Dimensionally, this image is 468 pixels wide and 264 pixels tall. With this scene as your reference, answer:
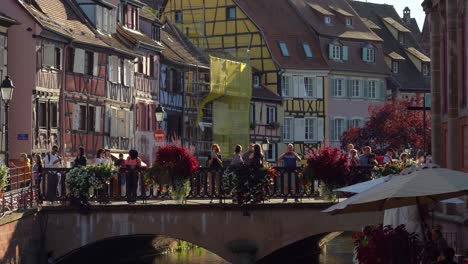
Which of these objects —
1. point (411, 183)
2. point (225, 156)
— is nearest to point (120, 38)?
point (225, 156)

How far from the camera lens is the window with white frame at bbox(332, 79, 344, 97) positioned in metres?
95.7

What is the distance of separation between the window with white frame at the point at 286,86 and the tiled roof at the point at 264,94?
0.81 meters

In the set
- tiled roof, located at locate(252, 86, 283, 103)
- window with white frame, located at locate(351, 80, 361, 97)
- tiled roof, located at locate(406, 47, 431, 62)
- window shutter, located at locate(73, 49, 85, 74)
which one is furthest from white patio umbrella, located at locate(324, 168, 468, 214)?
tiled roof, located at locate(406, 47, 431, 62)

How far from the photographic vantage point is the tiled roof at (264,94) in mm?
89169

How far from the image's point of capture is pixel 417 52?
104750 millimetres

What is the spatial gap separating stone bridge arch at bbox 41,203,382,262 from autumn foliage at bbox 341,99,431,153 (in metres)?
44.2

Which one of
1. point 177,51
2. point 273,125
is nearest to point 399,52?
point 273,125

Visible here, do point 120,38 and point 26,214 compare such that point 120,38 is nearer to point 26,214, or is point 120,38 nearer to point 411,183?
point 26,214

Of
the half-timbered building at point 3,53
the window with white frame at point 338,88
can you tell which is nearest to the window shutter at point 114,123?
the half-timbered building at point 3,53

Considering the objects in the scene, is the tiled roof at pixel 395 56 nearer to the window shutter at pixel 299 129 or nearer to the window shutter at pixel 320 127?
the window shutter at pixel 320 127

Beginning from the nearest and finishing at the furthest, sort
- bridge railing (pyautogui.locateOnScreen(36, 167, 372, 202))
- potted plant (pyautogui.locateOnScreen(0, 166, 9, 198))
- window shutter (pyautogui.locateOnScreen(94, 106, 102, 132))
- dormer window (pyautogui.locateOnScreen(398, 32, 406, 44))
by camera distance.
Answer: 1. potted plant (pyautogui.locateOnScreen(0, 166, 9, 198))
2. bridge railing (pyautogui.locateOnScreen(36, 167, 372, 202))
3. window shutter (pyautogui.locateOnScreen(94, 106, 102, 132))
4. dormer window (pyautogui.locateOnScreen(398, 32, 406, 44))

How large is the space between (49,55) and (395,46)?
168ft

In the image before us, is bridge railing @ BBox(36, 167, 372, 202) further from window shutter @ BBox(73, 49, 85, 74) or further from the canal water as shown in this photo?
window shutter @ BBox(73, 49, 85, 74)

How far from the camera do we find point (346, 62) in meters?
96.5
